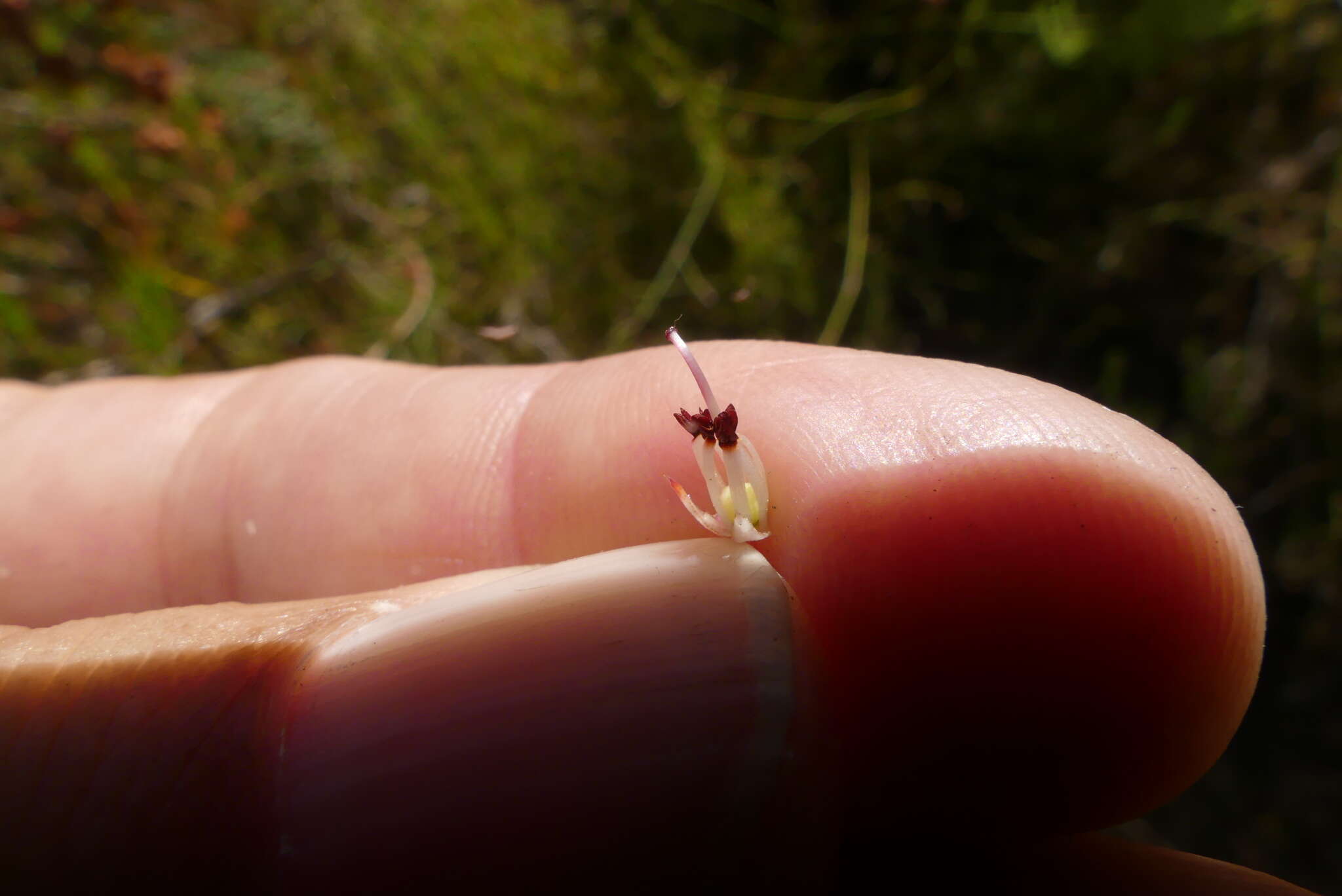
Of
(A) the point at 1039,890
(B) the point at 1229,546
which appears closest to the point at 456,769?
(A) the point at 1039,890

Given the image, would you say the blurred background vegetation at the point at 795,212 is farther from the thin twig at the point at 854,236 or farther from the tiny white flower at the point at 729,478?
the tiny white flower at the point at 729,478

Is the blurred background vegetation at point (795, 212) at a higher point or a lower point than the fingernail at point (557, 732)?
higher

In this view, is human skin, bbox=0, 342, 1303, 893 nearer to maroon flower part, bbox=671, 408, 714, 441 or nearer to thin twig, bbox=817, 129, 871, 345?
maroon flower part, bbox=671, 408, 714, 441

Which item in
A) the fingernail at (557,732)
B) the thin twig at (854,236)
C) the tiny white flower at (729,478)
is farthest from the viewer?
the thin twig at (854,236)

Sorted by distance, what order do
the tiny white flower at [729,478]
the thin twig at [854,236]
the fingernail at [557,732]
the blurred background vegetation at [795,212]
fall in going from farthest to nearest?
the thin twig at [854,236]
the blurred background vegetation at [795,212]
the tiny white flower at [729,478]
the fingernail at [557,732]

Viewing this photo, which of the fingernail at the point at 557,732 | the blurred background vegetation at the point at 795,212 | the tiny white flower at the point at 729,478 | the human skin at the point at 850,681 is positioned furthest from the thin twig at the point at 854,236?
the fingernail at the point at 557,732

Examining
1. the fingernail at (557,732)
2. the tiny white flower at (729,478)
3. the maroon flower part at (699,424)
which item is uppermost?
the maroon flower part at (699,424)
